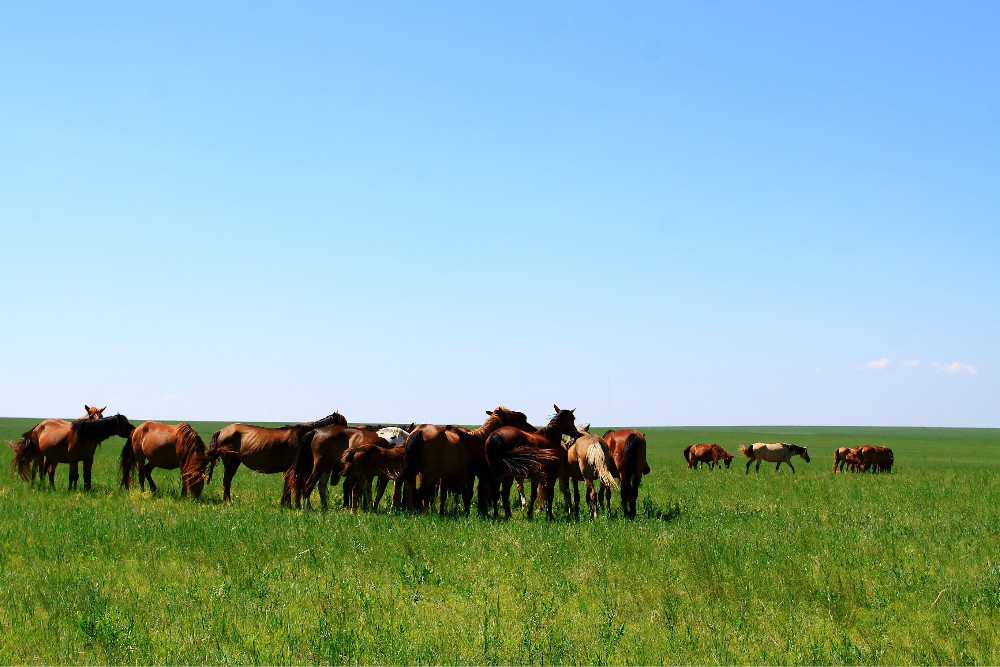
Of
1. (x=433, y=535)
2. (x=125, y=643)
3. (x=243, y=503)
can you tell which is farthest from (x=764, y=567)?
(x=243, y=503)

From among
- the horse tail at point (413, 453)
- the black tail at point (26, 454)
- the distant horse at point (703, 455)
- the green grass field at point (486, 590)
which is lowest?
the distant horse at point (703, 455)

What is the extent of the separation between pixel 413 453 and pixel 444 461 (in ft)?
2.22

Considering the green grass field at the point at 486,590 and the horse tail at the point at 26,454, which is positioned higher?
the horse tail at the point at 26,454

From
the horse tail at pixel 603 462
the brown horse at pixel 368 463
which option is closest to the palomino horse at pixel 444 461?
the brown horse at pixel 368 463

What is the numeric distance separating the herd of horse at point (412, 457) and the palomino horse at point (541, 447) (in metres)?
0.02

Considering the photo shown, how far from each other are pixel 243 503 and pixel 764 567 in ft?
39.9

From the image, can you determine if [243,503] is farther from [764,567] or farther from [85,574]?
[764,567]

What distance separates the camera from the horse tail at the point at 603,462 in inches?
582

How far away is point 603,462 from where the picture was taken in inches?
590

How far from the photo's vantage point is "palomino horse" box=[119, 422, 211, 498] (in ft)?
57.9

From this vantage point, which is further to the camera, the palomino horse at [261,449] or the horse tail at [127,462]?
the horse tail at [127,462]

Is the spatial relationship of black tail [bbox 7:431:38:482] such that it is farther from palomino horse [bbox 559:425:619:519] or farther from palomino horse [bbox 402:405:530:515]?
palomino horse [bbox 559:425:619:519]

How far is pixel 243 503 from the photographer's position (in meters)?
17.2

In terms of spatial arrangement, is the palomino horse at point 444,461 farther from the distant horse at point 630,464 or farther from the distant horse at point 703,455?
the distant horse at point 703,455
